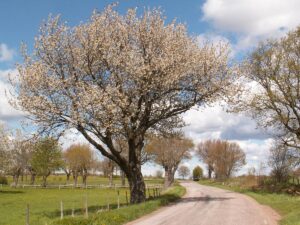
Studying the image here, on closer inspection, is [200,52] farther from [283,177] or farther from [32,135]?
[283,177]

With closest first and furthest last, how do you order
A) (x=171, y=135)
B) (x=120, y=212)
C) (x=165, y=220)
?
(x=165, y=220), (x=120, y=212), (x=171, y=135)

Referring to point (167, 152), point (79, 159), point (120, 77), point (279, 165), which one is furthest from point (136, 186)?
point (79, 159)

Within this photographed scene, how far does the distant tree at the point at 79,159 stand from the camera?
126812 mm

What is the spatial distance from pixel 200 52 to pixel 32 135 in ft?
48.0

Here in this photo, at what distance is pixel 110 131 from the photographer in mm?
33344

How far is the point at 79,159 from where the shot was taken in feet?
418

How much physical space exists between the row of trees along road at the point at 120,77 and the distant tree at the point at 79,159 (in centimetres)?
9104

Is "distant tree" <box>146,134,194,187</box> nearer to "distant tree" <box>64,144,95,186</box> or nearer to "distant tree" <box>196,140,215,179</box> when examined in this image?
"distant tree" <box>64,144,95,186</box>

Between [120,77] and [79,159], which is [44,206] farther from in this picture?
[79,159]

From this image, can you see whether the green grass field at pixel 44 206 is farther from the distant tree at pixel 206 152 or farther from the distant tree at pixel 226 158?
the distant tree at pixel 206 152

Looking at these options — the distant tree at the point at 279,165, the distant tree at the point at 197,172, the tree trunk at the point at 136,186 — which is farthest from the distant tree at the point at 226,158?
the tree trunk at the point at 136,186

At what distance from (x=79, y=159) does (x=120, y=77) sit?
95485 millimetres

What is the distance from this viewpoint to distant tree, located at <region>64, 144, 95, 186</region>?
127 meters

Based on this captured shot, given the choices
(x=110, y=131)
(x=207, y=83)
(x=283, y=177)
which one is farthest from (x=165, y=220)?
(x=283, y=177)
